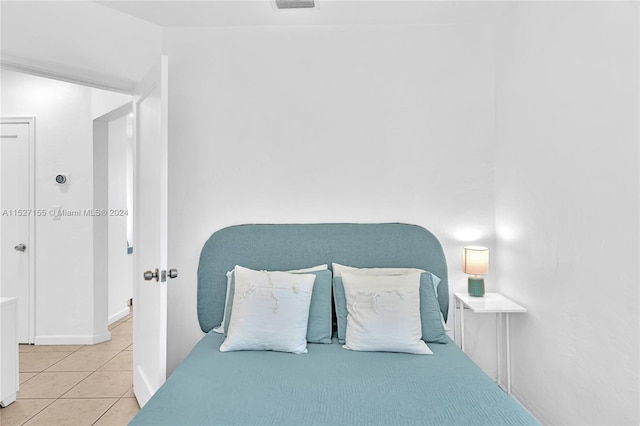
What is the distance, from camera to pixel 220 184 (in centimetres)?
268

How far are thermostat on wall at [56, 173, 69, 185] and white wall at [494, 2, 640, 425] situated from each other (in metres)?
Result: 3.84

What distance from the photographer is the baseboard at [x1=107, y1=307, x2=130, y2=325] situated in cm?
425

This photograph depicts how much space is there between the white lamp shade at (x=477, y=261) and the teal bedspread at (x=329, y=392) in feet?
1.98

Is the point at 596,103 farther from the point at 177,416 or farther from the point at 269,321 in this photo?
the point at 177,416

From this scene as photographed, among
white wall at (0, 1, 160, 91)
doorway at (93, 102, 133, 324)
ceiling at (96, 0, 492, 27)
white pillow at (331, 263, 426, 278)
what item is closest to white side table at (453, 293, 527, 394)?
white pillow at (331, 263, 426, 278)

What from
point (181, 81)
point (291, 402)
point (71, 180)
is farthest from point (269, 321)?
point (71, 180)

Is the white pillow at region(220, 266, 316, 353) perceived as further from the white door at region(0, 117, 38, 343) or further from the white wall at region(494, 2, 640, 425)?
the white door at region(0, 117, 38, 343)

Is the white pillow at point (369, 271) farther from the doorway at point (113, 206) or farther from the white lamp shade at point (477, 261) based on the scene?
the doorway at point (113, 206)

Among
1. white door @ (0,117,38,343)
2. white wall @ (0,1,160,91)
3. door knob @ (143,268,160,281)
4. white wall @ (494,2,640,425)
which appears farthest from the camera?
white door @ (0,117,38,343)

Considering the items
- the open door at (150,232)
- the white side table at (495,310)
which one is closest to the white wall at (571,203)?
the white side table at (495,310)

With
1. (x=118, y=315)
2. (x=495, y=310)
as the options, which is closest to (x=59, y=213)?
(x=118, y=315)

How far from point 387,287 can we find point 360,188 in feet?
2.64

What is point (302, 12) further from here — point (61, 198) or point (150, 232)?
point (61, 198)

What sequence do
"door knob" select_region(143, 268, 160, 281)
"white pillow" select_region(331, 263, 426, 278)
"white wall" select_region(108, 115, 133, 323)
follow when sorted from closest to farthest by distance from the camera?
"door knob" select_region(143, 268, 160, 281) → "white pillow" select_region(331, 263, 426, 278) → "white wall" select_region(108, 115, 133, 323)
